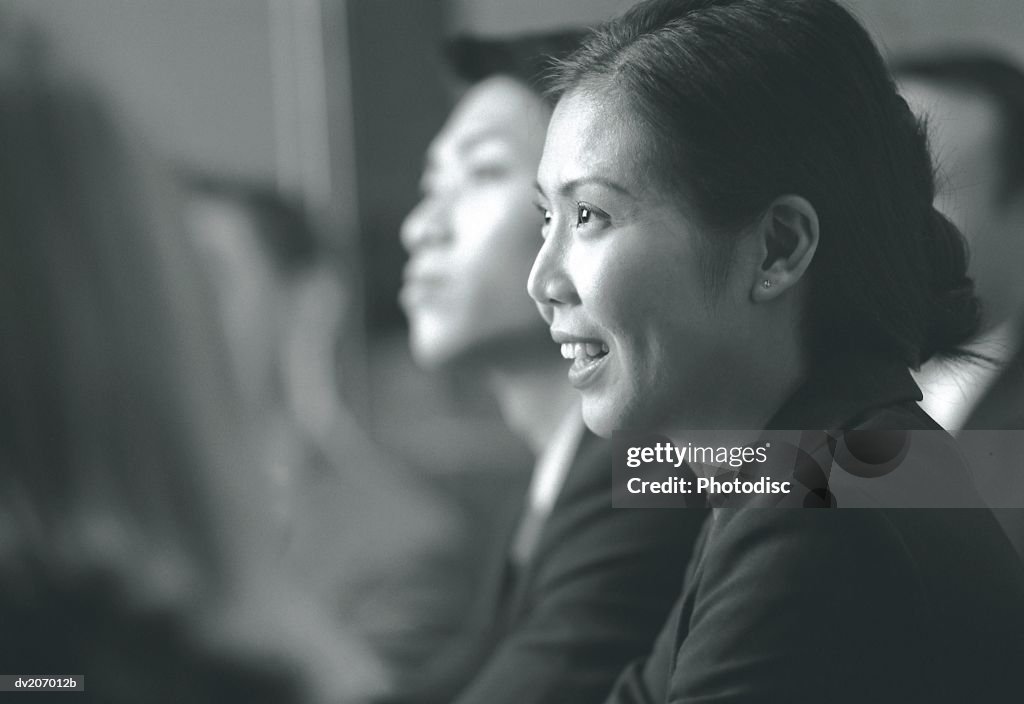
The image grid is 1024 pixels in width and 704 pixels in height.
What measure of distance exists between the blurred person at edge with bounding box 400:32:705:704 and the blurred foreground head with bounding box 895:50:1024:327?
210 millimetres

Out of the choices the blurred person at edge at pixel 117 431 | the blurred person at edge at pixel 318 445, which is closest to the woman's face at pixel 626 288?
the blurred person at edge at pixel 117 431

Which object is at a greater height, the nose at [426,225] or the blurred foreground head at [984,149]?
the blurred foreground head at [984,149]

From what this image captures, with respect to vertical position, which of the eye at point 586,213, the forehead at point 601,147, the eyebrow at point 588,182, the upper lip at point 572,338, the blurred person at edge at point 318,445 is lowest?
the blurred person at edge at point 318,445

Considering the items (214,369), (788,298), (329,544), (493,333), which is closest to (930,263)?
(788,298)

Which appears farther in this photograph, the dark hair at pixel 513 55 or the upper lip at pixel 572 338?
the dark hair at pixel 513 55

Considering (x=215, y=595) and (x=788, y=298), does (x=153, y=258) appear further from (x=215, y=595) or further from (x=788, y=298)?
(x=788, y=298)

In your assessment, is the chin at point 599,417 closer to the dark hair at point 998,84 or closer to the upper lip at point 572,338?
the upper lip at point 572,338

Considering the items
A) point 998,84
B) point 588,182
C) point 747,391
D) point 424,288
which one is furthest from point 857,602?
point 424,288

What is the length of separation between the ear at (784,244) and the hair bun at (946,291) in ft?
0.22

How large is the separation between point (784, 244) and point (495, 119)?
0.35 metres

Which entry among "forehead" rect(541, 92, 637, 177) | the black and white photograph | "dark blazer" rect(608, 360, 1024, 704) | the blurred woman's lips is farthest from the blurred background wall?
"dark blazer" rect(608, 360, 1024, 704)

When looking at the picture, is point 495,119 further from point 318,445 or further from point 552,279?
point 318,445

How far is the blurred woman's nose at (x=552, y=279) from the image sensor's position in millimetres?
527

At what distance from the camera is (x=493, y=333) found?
841mm
